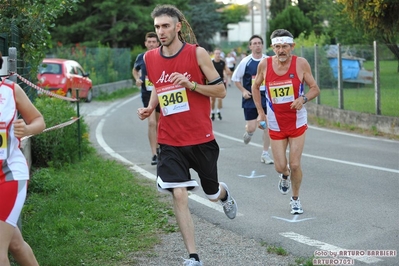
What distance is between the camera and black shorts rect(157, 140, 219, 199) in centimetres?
629

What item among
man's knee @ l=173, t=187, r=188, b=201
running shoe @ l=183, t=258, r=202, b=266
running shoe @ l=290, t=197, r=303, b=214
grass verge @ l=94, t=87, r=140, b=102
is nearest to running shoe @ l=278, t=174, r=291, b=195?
running shoe @ l=290, t=197, r=303, b=214

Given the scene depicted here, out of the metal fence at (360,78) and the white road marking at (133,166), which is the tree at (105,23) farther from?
the metal fence at (360,78)

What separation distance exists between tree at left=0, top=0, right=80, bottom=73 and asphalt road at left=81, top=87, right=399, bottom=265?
239cm

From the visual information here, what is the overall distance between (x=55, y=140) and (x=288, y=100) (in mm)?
4467

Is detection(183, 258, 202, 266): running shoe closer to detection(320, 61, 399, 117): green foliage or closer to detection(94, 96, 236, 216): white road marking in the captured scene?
detection(94, 96, 236, 216): white road marking

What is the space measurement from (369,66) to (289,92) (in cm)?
951

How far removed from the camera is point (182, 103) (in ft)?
20.9

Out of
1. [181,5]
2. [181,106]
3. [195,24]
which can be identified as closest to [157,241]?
[181,106]

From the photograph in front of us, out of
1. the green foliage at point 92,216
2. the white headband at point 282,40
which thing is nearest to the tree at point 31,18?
the green foliage at point 92,216

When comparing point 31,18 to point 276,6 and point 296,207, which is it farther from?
point 276,6

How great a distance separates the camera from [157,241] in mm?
6992

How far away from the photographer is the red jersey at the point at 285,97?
833 centimetres

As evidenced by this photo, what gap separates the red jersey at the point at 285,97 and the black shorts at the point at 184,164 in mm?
1970

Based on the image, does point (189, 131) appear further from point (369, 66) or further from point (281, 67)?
point (369, 66)
